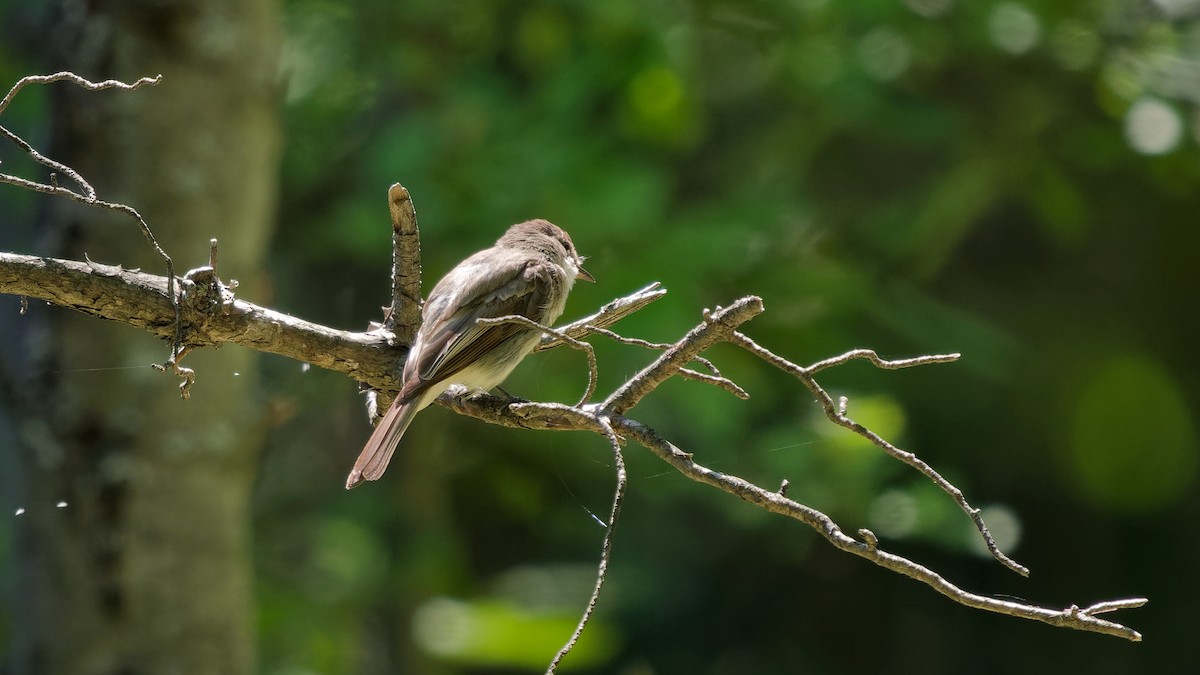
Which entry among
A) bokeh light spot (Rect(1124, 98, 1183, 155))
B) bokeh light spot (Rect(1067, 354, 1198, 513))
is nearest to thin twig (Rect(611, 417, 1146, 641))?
bokeh light spot (Rect(1124, 98, 1183, 155))

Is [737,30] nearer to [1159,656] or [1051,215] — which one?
[1051,215]

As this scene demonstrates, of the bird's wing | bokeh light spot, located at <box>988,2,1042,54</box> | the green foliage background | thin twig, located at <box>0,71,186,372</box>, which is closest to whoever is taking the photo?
thin twig, located at <box>0,71,186,372</box>

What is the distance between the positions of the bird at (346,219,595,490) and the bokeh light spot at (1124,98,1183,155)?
9.90 feet

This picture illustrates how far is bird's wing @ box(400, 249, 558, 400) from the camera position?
3.43 m

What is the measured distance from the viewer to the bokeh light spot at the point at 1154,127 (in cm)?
549

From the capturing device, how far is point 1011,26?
581 cm

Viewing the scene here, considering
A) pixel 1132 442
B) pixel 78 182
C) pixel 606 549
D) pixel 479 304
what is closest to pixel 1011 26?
pixel 1132 442

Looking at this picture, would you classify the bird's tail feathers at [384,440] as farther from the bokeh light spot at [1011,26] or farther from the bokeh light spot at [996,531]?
the bokeh light spot at [1011,26]

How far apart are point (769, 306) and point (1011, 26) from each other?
6.25 ft

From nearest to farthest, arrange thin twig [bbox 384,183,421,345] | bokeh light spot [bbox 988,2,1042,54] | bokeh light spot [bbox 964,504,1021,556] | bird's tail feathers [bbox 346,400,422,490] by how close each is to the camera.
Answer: thin twig [bbox 384,183,421,345] → bird's tail feathers [bbox 346,400,422,490] → bokeh light spot [bbox 964,504,1021,556] → bokeh light spot [bbox 988,2,1042,54]

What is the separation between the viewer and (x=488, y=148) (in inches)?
211

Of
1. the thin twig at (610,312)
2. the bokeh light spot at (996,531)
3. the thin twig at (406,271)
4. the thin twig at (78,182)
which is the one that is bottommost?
the bokeh light spot at (996,531)

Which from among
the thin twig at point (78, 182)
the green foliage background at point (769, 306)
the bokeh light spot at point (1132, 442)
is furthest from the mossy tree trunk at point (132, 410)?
the bokeh light spot at point (1132, 442)

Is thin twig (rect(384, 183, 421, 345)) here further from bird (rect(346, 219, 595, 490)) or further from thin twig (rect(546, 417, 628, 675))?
thin twig (rect(546, 417, 628, 675))
